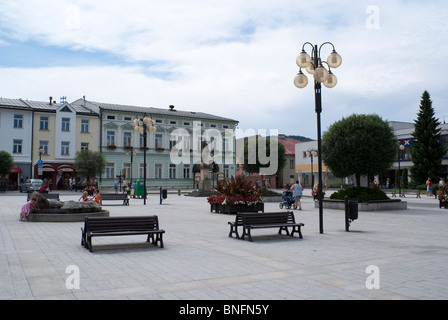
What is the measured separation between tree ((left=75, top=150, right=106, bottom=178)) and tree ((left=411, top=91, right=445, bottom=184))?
1519 inches

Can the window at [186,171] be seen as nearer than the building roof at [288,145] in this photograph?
Yes

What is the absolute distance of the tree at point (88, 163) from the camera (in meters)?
46.4

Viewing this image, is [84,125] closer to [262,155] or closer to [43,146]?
[43,146]

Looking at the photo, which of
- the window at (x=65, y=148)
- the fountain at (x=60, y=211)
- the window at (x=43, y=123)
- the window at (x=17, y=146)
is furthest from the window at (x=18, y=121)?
the fountain at (x=60, y=211)

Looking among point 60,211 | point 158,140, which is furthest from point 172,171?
point 60,211

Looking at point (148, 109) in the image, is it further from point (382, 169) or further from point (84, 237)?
point (84, 237)

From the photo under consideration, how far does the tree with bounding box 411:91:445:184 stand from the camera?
5019cm

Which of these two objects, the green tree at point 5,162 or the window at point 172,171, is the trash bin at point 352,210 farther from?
the window at point 172,171

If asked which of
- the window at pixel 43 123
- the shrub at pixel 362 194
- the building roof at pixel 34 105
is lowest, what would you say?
the shrub at pixel 362 194

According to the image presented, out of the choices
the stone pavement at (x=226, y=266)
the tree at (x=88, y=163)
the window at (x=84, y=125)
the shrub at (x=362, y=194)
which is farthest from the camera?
the window at (x=84, y=125)

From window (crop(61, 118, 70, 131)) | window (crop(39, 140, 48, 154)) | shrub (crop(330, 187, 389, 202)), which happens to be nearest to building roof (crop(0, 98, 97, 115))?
window (crop(61, 118, 70, 131))

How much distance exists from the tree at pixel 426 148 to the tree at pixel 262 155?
75.2 feet

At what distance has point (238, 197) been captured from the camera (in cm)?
1845
